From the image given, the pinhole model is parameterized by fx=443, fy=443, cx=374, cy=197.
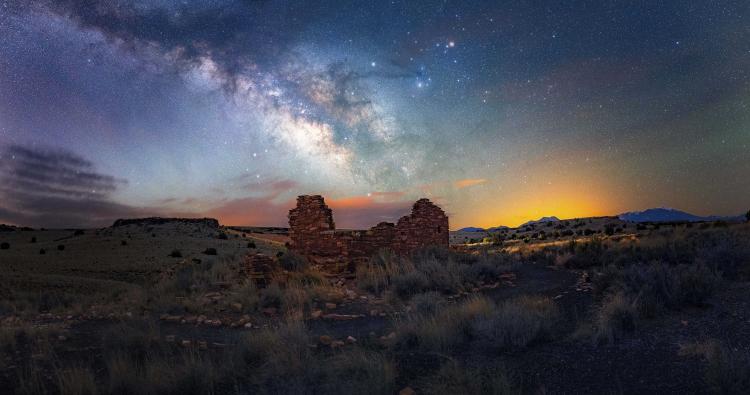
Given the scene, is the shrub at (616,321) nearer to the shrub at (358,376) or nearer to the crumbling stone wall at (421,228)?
the shrub at (358,376)

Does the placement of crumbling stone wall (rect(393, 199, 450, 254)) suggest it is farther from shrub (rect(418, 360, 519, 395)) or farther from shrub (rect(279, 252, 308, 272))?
shrub (rect(418, 360, 519, 395))

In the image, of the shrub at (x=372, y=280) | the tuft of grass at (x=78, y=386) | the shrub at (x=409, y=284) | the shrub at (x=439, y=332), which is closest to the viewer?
the tuft of grass at (x=78, y=386)

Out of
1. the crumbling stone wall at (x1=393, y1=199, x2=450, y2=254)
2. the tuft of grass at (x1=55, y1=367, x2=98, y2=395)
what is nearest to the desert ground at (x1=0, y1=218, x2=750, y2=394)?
the tuft of grass at (x1=55, y1=367, x2=98, y2=395)

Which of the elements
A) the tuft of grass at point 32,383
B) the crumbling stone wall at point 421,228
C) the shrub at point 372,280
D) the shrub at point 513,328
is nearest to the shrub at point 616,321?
the shrub at point 513,328

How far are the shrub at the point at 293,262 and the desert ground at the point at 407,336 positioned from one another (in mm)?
465

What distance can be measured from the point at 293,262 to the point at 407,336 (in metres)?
9.01

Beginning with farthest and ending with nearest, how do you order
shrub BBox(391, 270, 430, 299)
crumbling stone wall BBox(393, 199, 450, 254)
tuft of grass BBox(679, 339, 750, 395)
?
crumbling stone wall BBox(393, 199, 450, 254), shrub BBox(391, 270, 430, 299), tuft of grass BBox(679, 339, 750, 395)

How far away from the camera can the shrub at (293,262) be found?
15641 mm

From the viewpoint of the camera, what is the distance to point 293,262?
52.0ft

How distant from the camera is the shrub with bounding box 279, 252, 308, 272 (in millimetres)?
15641

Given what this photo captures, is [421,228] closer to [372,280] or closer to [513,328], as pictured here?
[372,280]

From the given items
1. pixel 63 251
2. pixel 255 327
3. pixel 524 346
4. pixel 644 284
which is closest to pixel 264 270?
pixel 255 327

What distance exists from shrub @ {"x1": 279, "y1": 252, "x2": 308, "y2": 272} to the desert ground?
47 cm

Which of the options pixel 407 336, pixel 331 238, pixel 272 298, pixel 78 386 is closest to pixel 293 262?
pixel 331 238
